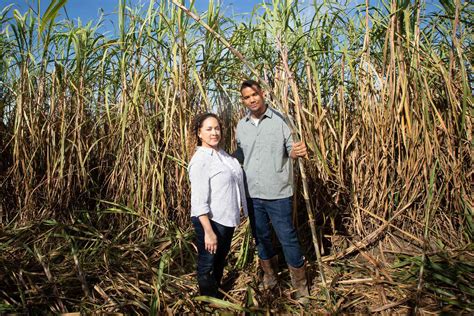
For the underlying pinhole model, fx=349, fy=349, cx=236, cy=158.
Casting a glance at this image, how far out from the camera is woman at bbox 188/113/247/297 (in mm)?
1592

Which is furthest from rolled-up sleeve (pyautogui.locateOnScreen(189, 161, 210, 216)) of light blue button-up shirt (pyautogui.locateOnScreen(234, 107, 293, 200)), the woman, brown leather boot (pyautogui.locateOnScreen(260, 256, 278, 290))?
brown leather boot (pyautogui.locateOnScreen(260, 256, 278, 290))

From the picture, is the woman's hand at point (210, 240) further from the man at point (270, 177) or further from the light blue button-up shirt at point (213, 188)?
the man at point (270, 177)

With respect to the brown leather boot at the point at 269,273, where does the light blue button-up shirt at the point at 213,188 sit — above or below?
above

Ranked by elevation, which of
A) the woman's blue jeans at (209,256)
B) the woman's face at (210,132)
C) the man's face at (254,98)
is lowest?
the woman's blue jeans at (209,256)

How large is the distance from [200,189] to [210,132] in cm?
28

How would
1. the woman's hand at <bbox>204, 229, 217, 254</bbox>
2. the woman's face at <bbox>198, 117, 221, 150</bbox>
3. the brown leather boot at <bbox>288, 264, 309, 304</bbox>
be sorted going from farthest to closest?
the brown leather boot at <bbox>288, 264, 309, 304</bbox>
the woman's face at <bbox>198, 117, 221, 150</bbox>
the woman's hand at <bbox>204, 229, 217, 254</bbox>

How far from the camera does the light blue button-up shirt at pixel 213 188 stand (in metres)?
1.60

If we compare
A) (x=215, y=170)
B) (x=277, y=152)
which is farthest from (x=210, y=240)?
(x=277, y=152)

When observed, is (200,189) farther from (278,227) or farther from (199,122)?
(278,227)

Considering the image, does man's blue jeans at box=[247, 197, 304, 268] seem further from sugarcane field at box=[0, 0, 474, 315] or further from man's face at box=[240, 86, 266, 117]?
man's face at box=[240, 86, 266, 117]

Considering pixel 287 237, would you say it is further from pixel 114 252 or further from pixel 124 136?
pixel 124 136

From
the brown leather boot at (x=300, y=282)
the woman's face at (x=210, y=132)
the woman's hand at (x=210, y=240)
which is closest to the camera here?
the woman's hand at (x=210, y=240)

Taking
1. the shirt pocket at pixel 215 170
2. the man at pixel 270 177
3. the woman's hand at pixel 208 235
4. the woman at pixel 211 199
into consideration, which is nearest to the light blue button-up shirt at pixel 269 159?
the man at pixel 270 177

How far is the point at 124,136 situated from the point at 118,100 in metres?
0.35
